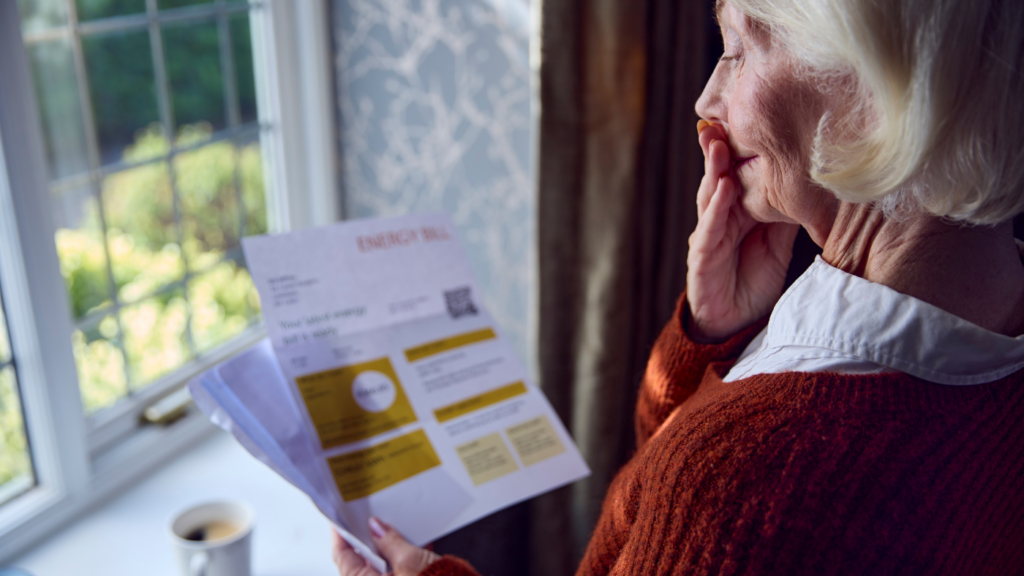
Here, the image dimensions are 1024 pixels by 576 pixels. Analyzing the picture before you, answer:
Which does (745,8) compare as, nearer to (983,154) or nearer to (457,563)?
(983,154)

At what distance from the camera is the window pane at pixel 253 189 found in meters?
1.48

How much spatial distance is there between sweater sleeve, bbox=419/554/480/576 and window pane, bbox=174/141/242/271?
931 millimetres

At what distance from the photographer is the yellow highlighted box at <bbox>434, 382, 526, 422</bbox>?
75cm

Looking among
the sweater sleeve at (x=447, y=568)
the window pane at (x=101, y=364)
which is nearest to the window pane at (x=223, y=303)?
the window pane at (x=101, y=364)

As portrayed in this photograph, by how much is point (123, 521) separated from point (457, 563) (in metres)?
0.70

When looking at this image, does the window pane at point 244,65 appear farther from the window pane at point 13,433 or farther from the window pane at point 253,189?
the window pane at point 13,433

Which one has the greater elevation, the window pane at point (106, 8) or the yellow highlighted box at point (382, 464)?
the window pane at point (106, 8)

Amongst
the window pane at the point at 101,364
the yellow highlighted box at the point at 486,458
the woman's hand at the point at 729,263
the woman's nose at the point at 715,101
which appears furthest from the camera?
the window pane at the point at 101,364

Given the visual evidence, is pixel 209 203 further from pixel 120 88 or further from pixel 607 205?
pixel 607 205

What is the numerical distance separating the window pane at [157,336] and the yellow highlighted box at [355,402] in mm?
731

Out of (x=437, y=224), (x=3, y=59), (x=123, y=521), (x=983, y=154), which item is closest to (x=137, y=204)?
(x=3, y=59)

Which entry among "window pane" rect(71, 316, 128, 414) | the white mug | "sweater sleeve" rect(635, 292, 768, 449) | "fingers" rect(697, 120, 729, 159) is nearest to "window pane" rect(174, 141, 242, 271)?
"window pane" rect(71, 316, 128, 414)

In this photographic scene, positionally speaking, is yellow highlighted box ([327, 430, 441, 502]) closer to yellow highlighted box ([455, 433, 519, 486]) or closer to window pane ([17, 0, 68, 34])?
yellow highlighted box ([455, 433, 519, 486])

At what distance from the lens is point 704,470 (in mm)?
485
